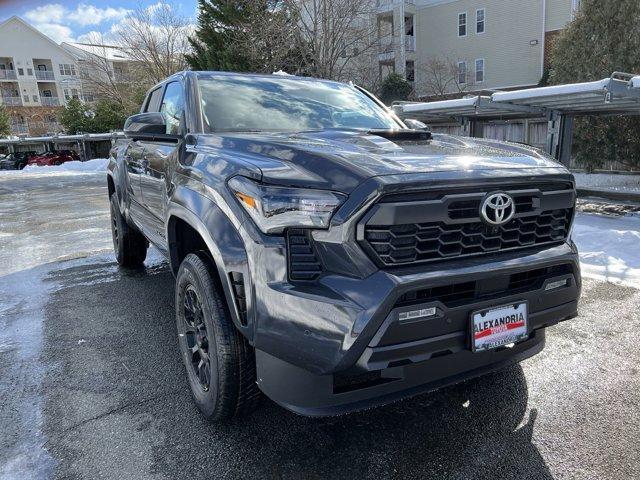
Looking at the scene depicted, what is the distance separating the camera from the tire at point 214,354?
2336mm

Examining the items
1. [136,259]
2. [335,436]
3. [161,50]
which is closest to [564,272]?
[335,436]

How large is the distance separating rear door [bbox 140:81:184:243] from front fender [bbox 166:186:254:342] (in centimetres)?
62

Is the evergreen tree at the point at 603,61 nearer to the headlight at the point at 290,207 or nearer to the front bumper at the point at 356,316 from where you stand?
the front bumper at the point at 356,316

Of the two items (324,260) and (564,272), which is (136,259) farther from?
(564,272)

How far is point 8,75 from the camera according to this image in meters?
55.9

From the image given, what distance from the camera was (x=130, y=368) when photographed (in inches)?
132

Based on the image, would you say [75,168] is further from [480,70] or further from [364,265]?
[364,265]

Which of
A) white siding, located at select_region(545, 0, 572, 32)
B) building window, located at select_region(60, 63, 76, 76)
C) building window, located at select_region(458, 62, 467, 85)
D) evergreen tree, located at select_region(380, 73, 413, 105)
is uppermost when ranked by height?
building window, located at select_region(60, 63, 76, 76)

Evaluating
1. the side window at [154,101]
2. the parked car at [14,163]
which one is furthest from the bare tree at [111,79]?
the side window at [154,101]

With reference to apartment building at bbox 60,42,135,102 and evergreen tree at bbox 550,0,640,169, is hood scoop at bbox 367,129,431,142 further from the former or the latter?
apartment building at bbox 60,42,135,102

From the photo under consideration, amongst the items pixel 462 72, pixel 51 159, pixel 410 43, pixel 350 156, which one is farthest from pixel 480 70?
pixel 51 159

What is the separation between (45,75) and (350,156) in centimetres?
6695

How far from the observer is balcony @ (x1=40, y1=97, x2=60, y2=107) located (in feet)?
192

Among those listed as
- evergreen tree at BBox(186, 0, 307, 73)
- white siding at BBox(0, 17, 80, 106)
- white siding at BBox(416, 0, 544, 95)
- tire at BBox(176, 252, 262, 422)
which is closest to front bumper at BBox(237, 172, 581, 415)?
tire at BBox(176, 252, 262, 422)
